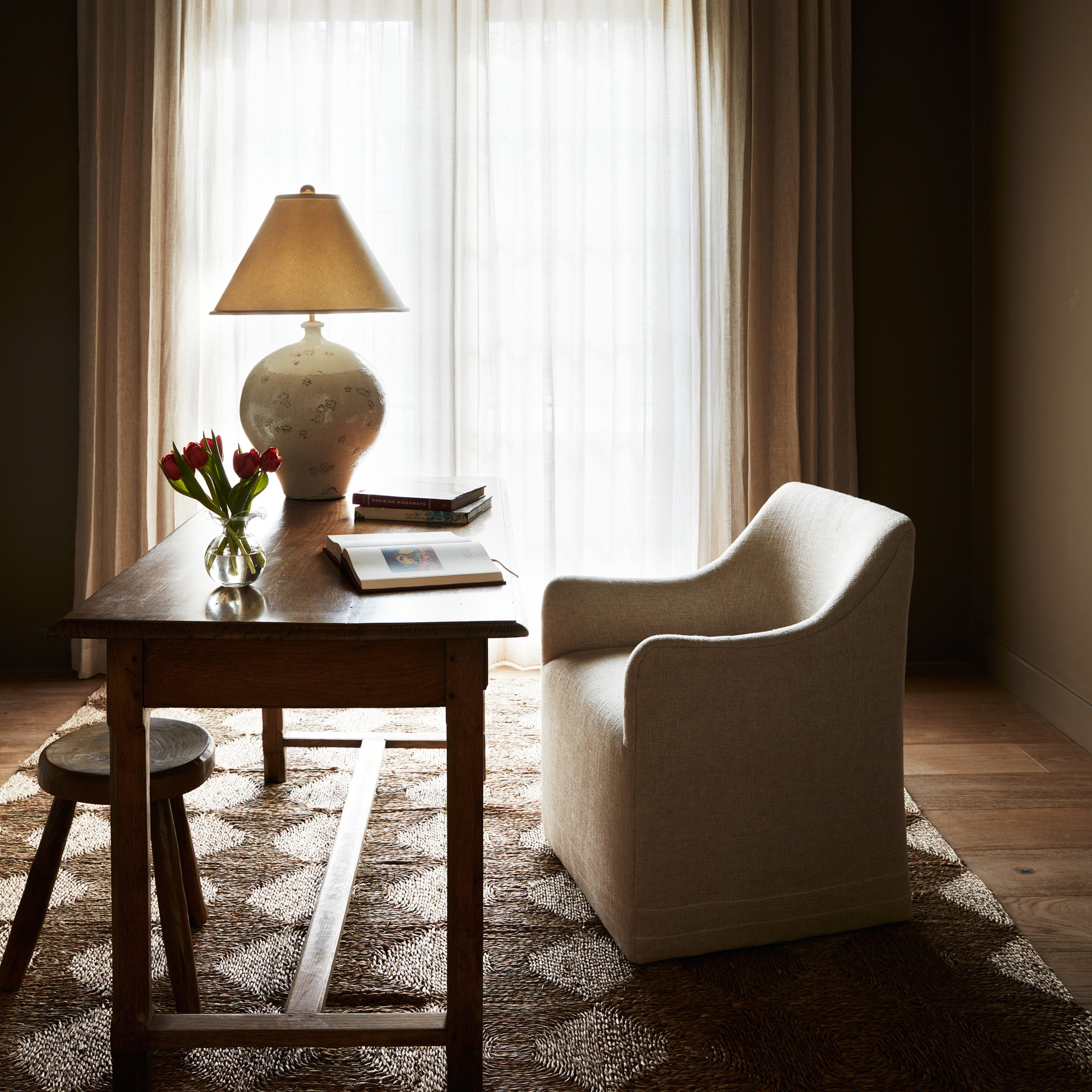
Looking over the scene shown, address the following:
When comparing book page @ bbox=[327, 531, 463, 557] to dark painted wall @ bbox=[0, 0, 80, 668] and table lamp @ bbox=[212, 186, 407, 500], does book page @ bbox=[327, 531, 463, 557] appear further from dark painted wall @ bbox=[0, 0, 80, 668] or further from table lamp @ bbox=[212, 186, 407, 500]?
dark painted wall @ bbox=[0, 0, 80, 668]

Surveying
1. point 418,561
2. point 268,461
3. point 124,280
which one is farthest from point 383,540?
point 124,280

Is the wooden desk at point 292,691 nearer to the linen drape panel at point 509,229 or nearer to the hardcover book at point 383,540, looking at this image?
the hardcover book at point 383,540

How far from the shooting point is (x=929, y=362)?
3.80m

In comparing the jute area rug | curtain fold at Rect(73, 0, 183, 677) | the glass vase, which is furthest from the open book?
curtain fold at Rect(73, 0, 183, 677)

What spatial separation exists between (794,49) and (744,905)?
2771 mm

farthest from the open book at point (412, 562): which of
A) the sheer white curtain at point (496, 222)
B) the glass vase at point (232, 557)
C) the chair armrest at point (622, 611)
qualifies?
the sheer white curtain at point (496, 222)

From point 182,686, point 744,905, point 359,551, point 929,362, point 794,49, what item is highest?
point 794,49

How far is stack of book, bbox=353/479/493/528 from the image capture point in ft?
7.23

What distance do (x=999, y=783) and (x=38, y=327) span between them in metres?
3.32

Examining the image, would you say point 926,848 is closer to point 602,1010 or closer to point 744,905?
point 744,905

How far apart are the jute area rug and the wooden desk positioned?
116mm

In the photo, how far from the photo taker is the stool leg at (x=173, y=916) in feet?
5.52

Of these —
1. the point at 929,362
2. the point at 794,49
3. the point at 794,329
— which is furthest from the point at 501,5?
the point at 929,362

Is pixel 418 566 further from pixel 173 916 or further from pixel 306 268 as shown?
pixel 306 268
